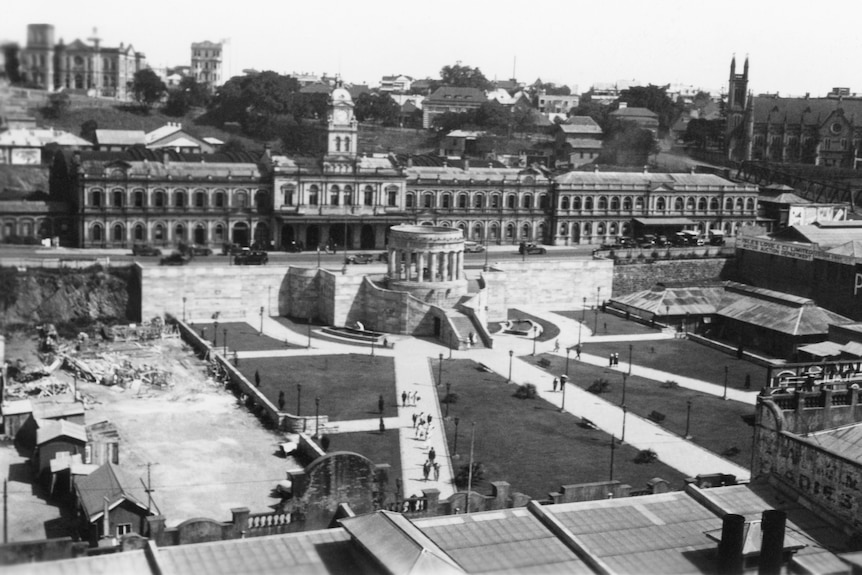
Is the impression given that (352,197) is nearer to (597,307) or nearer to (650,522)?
(597,307)

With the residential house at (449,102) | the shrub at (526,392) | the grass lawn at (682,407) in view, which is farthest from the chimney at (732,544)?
the residential house at (449,102)

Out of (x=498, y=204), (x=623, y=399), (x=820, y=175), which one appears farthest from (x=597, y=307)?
(x=820, y=175)

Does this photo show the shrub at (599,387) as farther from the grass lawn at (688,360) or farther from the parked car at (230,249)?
the parked car at (230,249)

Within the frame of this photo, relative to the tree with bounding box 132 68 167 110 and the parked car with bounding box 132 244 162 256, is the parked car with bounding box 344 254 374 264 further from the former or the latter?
the tree with bounding box 132 68 167 110

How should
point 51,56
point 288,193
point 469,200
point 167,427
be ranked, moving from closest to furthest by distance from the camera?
1. point 51,56
2. point 167,427
3. point 288,193
4. point 469,200

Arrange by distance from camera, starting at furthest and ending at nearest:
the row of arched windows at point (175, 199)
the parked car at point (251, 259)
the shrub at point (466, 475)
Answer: the row of arched windows at point (175, 199) → the parked car at point (251, 259) → the shrub at point (466, 475)

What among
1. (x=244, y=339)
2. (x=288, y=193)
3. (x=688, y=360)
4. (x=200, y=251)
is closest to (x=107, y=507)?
(x=244, y=339)

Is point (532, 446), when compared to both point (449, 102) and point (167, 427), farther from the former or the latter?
point (449, 102)
